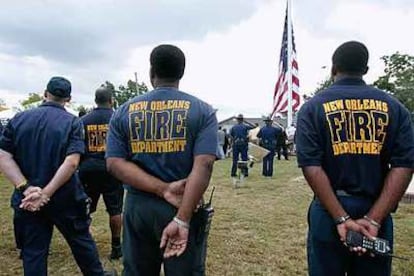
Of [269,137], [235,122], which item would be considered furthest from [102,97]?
[235,122]

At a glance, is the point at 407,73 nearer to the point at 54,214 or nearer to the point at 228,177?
the point at 228,177

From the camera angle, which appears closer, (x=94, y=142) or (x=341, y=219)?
(x=341, y=219)

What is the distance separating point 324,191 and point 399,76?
39434 mm

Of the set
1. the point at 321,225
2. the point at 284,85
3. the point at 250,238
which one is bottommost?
the point at 250,238

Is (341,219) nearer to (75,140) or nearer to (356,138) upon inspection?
(356,138)

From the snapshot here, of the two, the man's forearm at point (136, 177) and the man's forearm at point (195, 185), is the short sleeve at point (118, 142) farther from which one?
the man's forearm at point (195, 185)

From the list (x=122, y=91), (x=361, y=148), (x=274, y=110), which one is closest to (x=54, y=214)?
(x=361, y=148)

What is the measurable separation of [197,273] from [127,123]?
93cm

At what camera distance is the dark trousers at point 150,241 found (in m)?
2.60

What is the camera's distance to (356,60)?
8.70 ft

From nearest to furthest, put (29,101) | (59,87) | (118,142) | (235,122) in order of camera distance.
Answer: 1. (118,142)
2. (59,87)
3. (235,122)
4. (29,101)

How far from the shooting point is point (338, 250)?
8.64ft

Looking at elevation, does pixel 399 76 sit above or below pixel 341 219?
above

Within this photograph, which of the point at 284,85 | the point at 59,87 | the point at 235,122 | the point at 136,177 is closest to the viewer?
the point at 136,177
